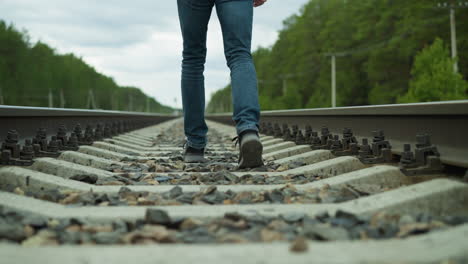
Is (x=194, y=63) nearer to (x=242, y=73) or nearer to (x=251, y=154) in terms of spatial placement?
(x=242, y=73)

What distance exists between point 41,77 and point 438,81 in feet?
167

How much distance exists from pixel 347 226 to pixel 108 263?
3.13 ft

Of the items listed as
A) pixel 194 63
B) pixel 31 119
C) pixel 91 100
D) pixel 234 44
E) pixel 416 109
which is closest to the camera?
pixel 416 109

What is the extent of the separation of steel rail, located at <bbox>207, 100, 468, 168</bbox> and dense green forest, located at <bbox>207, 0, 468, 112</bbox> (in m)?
20.5

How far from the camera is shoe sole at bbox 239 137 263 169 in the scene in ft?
11.3

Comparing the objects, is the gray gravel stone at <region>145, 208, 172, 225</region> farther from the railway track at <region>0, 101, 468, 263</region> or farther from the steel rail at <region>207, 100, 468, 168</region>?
the steel rail at <region>207, 100, 468, 168</region>

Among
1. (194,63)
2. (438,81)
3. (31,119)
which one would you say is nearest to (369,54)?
(438,81)

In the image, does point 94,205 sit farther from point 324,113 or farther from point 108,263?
point 324,113

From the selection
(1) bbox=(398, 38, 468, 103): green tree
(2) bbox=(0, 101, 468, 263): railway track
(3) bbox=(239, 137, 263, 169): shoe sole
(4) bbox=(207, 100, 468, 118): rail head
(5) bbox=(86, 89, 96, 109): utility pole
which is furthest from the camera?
(5) bbox=(86, 89, 96, 109): utility pole

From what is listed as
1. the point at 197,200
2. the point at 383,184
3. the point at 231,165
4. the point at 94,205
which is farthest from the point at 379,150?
the point at 94,205

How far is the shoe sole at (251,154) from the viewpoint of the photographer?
11.3ft

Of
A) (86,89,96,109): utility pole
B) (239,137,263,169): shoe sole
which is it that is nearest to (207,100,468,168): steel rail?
(239,137,263,169): shoe sole

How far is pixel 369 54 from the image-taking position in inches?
1738

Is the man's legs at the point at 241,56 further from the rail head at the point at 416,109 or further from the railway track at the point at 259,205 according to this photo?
the rail head at the point at 416,109
